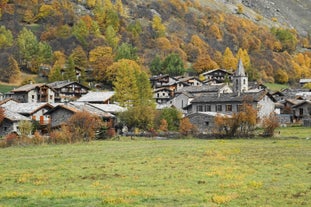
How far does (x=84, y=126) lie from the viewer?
59344 millimetres

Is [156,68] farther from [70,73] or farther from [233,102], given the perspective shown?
[233,102]

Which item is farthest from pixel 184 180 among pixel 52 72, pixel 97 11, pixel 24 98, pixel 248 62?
pixel 97 11

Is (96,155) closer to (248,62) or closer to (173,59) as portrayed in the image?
(173,59)

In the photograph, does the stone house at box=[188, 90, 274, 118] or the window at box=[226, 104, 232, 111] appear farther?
the window at box=[226, 104, 232, 111]

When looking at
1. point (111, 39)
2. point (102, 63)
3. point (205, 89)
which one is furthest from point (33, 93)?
point (111, 39)

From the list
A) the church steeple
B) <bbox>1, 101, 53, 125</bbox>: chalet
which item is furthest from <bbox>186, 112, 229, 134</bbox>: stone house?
the church steeple

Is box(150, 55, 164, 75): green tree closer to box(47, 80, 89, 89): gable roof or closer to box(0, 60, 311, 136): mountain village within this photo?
box(0, 60, 311, 136): mountain village

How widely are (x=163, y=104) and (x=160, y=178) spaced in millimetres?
76739

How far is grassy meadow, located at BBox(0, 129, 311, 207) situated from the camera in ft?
65.2

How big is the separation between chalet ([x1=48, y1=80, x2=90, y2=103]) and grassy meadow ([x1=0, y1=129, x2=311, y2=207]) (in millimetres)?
72882

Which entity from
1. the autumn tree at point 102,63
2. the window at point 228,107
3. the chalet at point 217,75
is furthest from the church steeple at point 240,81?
the chalet at point 217,75

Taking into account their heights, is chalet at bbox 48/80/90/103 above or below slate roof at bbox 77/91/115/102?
above

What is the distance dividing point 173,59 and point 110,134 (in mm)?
89621

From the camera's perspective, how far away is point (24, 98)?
104625 mm
